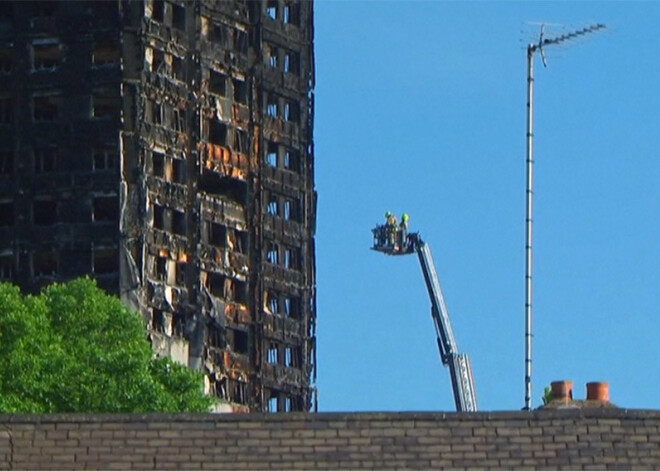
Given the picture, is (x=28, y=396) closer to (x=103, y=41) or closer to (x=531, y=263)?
(x=531, y=263)

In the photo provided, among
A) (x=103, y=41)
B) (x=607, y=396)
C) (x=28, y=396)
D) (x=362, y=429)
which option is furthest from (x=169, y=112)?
(x=362, y=429)

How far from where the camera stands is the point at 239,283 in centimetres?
17775

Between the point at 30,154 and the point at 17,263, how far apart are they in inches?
236

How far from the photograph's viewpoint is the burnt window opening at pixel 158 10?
176250mm

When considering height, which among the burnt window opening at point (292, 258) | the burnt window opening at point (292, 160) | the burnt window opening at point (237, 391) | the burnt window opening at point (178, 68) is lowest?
the burnt window opening at point (237, 391)

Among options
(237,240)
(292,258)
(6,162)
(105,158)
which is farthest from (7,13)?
(292,258)

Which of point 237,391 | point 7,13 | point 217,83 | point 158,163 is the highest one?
point 7,13

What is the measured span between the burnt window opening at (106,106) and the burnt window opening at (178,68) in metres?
5.92

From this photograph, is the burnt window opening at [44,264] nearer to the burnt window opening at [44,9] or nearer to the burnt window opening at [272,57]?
the burnt window opening at [44,9]

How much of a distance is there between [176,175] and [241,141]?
7.08m

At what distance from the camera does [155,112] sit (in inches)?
6831

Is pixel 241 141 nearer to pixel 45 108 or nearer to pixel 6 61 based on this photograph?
pixel 45 108

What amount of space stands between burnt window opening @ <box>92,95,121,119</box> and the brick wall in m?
116

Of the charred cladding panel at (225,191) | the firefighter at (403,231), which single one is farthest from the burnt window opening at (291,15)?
the firefighter at (403,231)
